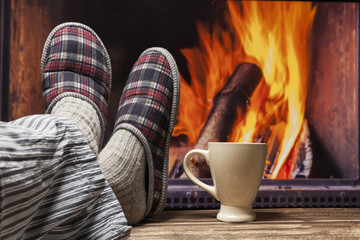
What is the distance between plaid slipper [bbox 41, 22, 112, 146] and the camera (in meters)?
0.82

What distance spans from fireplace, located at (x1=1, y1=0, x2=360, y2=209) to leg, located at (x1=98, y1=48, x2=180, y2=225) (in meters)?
0.25

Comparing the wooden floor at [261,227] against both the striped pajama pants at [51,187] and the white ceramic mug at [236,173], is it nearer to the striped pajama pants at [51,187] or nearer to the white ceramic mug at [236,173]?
the white ceramic mug at [236,173]

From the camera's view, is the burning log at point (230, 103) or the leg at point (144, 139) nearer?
the leg at point (144, 139)

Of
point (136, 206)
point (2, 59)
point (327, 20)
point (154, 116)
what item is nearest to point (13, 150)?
point (136, 206)

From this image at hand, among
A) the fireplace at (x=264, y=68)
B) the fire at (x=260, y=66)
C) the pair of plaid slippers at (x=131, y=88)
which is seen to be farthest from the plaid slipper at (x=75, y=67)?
the fire at (x=260, y=66)

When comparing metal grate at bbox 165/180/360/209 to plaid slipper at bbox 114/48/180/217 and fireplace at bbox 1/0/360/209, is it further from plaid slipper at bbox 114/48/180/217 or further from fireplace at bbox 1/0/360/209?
fireplace at bbox 1/0/360/209

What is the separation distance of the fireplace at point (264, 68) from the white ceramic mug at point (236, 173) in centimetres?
48

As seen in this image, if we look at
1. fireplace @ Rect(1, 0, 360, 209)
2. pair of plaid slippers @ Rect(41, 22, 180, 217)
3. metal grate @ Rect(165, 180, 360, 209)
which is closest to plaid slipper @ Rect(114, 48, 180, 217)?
pair of plaid slippers @ Rect(41, 22, 180, 217)

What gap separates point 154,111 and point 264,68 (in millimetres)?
478

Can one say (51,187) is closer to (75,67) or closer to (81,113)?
(81,113)

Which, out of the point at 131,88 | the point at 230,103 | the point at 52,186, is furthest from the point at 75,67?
the point at 52,186

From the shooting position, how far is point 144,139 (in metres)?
0.69

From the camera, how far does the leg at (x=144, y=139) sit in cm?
61

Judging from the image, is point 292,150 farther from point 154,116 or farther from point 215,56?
point 154,116
